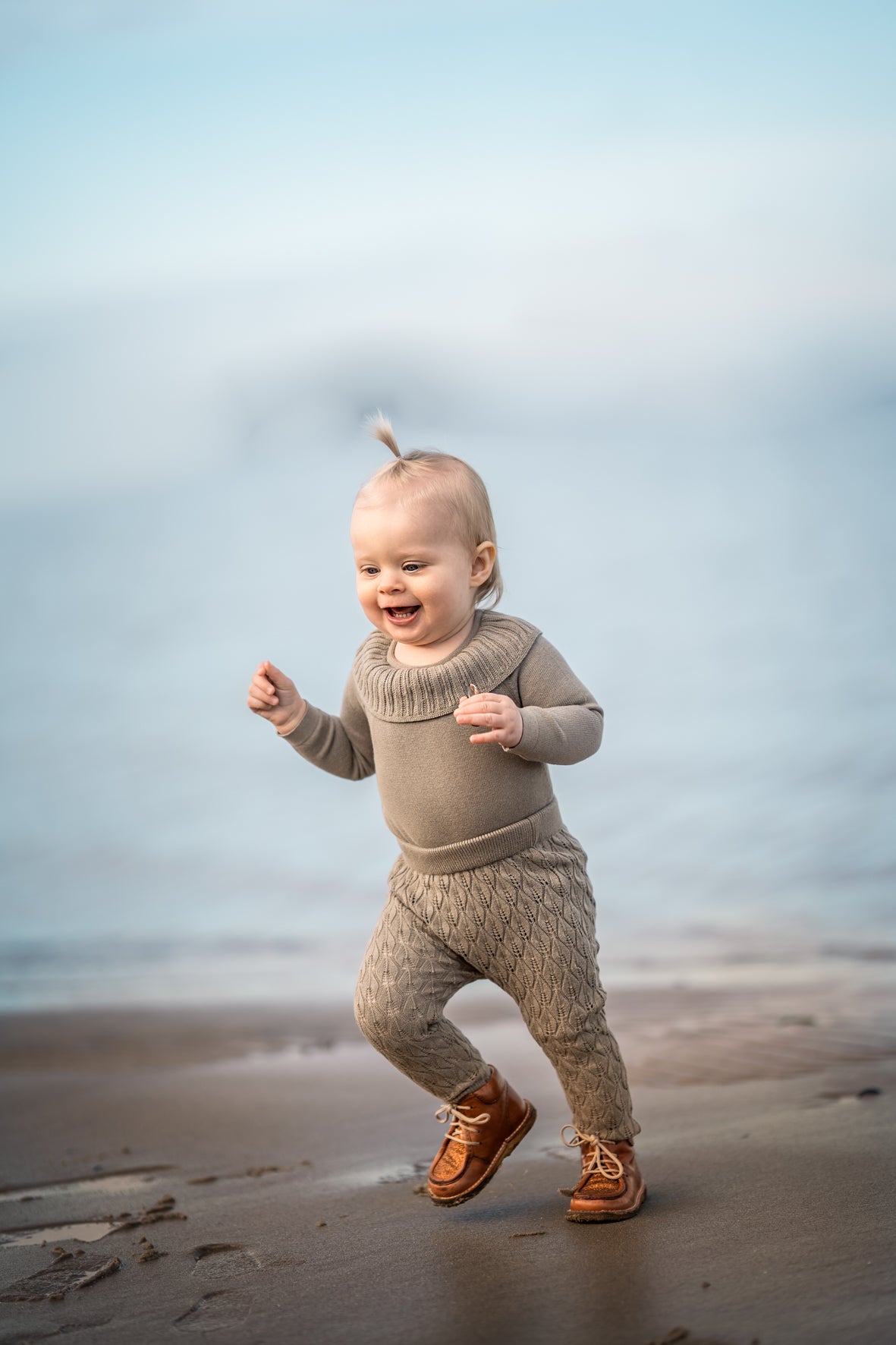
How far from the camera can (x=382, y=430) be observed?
2.78 m

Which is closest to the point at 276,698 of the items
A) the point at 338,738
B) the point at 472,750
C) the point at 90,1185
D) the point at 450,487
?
the point at 338,738

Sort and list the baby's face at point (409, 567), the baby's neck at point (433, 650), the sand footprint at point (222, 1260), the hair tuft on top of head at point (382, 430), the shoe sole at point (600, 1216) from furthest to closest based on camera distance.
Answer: the hair tuft on top of head at point (382, 430)
the baby's neck at point (433, 650)
the baby's face at point (409, 567)
the shoe sole at point (600, 1216)
the sand footprint at point (222, 1260)

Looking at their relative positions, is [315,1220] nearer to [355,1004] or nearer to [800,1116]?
[355,1004]

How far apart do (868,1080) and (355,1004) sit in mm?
1641

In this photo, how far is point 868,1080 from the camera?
11.6ft

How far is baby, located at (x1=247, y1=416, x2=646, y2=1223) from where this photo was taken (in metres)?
2.54

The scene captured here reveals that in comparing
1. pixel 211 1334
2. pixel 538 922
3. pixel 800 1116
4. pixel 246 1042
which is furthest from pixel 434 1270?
pixel 246 1042

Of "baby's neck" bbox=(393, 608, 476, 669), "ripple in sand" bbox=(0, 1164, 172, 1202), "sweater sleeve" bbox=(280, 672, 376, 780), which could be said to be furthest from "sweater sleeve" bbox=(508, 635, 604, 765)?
"ripple in sand" bbox=(0, 1164, 172, 1202)

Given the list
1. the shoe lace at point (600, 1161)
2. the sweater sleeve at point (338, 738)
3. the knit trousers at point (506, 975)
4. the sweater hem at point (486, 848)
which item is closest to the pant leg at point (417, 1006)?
the knit trousers at point (506, 975)

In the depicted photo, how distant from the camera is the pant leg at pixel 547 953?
2.53 metres

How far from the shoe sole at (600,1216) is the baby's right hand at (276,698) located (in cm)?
110

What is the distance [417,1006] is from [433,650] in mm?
690

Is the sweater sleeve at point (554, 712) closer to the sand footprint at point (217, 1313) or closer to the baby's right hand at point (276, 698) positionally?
the baby's right hand at point (276, 698)

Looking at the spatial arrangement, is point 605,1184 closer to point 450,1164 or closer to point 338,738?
point 450,1164
